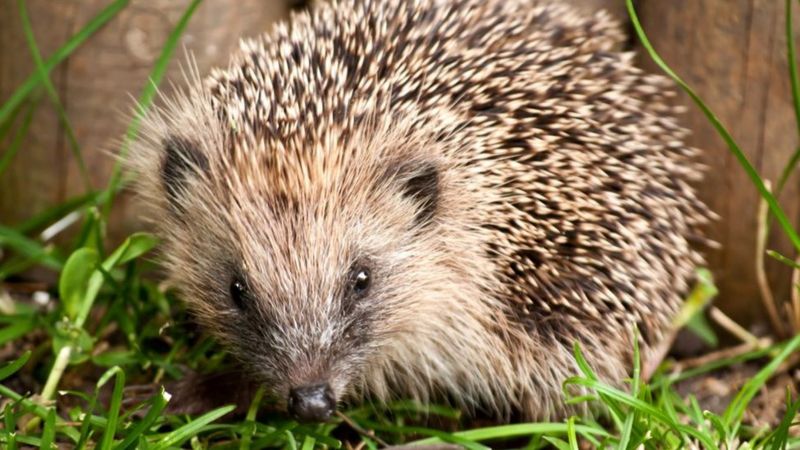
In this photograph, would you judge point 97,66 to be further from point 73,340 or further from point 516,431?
point 516,431

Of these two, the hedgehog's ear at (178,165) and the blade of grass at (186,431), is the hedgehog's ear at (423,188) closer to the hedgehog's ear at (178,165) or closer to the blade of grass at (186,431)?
the hedgehog's ear at (178,165)

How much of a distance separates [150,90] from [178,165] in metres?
0.61

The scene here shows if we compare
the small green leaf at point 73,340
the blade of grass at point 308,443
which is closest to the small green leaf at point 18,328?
the small green leaf at point 73,340

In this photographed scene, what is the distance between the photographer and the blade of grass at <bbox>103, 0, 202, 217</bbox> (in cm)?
377

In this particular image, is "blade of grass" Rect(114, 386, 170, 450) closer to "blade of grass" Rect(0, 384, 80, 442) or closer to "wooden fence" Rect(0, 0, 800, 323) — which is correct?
"blade of grass" Rect(0, 384, 80, 442)

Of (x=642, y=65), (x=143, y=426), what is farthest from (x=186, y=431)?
(x=642, y=65)

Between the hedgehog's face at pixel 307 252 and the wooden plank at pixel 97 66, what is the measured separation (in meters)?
0.86

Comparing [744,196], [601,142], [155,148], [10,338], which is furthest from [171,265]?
[744,196]

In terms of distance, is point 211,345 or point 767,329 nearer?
point 211,345

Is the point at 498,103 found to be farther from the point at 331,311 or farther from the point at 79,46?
the point at 79,46

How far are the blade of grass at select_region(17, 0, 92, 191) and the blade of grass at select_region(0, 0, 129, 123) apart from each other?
34 mm

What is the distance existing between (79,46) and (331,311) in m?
1.84

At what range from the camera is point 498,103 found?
135 inches

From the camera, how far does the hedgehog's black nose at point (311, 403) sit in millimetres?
2988
